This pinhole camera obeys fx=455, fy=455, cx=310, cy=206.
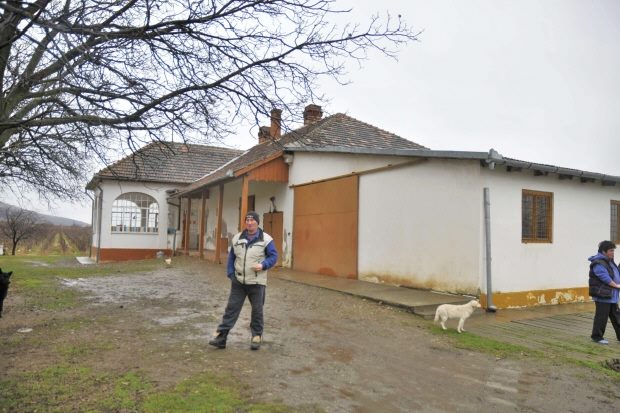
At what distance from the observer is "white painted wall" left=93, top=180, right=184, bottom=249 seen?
2305 cm

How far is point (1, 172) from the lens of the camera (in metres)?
11.4

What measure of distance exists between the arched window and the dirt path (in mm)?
15444

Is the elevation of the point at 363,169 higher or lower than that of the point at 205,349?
higher

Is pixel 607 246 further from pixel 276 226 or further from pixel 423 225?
pixel 276 226

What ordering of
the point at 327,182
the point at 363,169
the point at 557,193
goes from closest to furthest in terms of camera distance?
the point at 557,193 → the point at 363,169 → the point at 327,182

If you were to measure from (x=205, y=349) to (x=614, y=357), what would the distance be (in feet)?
18.1

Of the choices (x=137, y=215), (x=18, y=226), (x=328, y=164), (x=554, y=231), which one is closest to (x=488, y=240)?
(x=554, y=231)

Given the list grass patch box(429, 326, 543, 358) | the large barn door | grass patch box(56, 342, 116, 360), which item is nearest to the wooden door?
the large barn door

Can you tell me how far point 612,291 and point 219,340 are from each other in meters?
5.93

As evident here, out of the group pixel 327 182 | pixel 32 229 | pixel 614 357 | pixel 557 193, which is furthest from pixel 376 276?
pixel 32 229

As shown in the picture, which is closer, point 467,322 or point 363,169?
point 467,322

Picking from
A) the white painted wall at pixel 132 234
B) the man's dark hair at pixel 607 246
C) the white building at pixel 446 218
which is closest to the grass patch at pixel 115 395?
the white building at pixel 446 218

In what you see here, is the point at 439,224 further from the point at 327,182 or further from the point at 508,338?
the point at 327,182

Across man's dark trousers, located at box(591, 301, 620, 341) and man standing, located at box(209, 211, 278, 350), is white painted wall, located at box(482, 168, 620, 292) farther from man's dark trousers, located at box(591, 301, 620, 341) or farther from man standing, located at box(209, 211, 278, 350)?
man standing, located at box(209, 211, 278, 350)
